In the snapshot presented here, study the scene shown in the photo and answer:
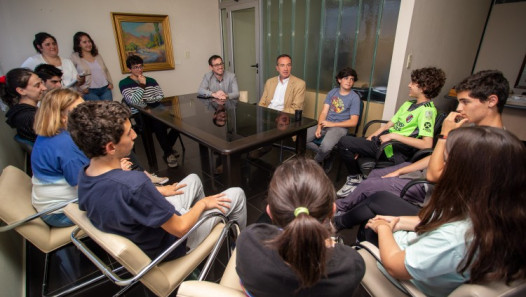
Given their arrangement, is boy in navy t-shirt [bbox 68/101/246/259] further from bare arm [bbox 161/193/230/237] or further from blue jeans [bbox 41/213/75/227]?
blue jeans [bbox 41/213/75/227]

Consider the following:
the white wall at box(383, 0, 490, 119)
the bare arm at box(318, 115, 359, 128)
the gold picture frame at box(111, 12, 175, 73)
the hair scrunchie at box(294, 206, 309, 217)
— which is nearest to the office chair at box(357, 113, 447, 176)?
the bare arm at box(318, 115, 359, 128)

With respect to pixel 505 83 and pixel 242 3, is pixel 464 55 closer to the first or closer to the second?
pixel 505 83

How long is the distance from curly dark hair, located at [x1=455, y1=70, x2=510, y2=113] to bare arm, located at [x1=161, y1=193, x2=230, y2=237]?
1.67 m

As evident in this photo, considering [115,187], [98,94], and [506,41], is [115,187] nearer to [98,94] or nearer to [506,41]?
[98,94]

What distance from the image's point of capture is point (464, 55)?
361 centimetres

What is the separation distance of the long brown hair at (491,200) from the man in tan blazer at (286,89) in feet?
7.49

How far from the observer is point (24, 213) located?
1.22 meters

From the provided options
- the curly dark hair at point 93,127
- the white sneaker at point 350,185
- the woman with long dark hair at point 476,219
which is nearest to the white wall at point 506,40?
the white sneaker at point 350,185

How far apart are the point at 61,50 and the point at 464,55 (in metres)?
5.91

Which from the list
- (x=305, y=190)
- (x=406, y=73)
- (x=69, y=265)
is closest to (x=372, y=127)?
(x=406, y=73)

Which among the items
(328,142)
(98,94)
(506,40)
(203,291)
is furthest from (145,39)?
(506,40)

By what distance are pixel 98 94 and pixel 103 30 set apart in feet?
3.38

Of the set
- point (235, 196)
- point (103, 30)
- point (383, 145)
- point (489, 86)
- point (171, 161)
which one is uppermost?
point (103, 30)

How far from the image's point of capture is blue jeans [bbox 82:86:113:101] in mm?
3570
